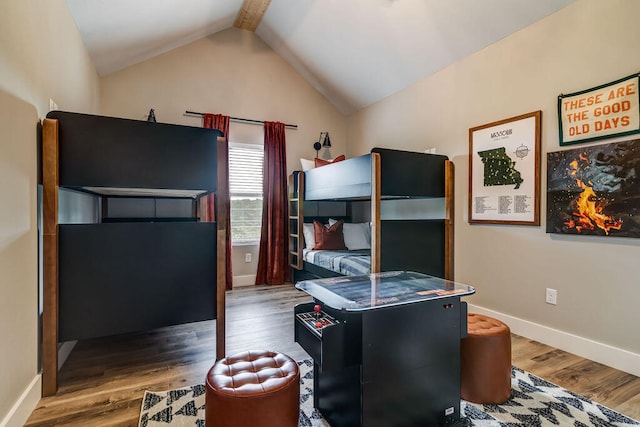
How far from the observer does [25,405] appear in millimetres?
1632

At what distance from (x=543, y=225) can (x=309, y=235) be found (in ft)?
8.68

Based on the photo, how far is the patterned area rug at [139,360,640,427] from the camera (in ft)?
5.27

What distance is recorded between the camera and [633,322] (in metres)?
2.12

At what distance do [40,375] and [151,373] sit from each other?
57cm

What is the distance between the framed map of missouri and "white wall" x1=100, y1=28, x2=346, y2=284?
246 cm

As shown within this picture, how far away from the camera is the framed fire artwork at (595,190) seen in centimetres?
210

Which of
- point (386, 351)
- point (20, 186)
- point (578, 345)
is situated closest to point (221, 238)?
point (20, 186)

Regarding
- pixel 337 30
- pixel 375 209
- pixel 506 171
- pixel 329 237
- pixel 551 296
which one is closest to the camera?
pixel 551 296

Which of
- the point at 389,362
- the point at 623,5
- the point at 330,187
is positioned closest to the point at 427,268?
the point at 330,187

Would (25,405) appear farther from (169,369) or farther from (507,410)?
(507,410)

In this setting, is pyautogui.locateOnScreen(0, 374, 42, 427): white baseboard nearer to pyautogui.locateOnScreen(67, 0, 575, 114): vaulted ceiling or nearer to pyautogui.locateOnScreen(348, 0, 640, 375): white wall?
pyautogui.locateOnScreen(67, 0, 575, 114): vaulted ceiling

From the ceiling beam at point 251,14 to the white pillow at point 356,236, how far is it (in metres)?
2.75

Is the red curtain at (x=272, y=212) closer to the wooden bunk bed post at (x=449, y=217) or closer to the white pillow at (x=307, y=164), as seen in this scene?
the white pillow at (x=307, y=164)

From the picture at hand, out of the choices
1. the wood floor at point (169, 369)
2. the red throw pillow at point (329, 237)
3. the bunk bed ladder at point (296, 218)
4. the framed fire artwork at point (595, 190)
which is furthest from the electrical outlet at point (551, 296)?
the bunk bed ladder at point (296, 218)
